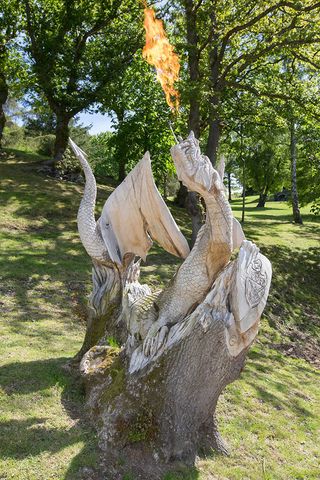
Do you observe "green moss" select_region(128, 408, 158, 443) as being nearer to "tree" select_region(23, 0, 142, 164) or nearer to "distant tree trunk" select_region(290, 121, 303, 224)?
"tree" select_region(23, 0, 142, 164)

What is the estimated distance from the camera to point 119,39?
19.3m

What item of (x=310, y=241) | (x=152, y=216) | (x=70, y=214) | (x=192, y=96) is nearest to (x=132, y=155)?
(x=70, y=214)

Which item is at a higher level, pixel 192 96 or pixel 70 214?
pixel 192 96

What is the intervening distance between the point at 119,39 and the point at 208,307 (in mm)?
17204

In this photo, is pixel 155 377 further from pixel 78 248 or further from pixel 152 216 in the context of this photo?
pixel 78 248

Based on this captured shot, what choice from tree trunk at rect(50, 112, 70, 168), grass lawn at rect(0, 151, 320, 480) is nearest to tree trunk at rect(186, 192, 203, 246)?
grass lawn at rect(0, 151, 320, 480)

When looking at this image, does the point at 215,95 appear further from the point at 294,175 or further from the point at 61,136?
the point at 294,175

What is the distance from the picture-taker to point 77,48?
65.1 feet

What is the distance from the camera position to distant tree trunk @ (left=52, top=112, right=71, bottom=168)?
67.2 ft

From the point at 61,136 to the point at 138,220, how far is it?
16392 millimetres

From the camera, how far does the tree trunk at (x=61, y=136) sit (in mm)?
20484

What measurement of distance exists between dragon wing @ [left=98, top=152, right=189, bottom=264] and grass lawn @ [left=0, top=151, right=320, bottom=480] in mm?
2133

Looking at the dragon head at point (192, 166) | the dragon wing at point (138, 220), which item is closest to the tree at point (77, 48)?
the dragon wing at point (138, 220)

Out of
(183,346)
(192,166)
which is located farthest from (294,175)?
(183,346)
